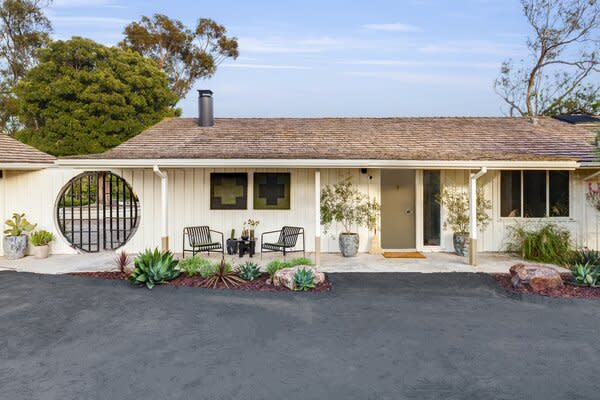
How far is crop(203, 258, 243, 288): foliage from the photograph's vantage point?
6.48 m

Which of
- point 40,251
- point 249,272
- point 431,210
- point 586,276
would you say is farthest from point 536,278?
point 40,251

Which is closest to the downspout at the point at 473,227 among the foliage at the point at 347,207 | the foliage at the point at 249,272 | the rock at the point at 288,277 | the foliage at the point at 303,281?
the foliage at the point at 347,207

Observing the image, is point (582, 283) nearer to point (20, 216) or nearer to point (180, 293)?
point (180, 293)

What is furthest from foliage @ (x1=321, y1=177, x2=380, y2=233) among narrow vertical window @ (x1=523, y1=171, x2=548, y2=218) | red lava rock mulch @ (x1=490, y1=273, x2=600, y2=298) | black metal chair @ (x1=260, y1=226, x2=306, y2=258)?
narrow vertical window @ (x1=523, y1=171, x2=548, y2=218)

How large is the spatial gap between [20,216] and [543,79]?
2520cm

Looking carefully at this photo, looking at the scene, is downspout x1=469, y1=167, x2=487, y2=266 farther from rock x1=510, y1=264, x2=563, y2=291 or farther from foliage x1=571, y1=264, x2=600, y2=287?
foliage x1=571, y1=264, x2=600, y2=287

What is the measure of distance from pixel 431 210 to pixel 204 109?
289 inches

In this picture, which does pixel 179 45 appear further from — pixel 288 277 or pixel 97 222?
pixel 288 277

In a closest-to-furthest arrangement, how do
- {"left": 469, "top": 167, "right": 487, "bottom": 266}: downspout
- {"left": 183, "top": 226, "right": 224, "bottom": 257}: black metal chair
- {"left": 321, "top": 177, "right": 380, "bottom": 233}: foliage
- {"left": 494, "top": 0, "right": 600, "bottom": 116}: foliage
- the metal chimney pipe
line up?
{"left": 469, "top": 167, "right": 487, "bottom": 266}: downspout
{"left": 183, "top": 226, "right": 224, "bottom": 257}: black metal chair
{"left": 321, "top": 177, "right": 380, "bottom": 233}: foliage
the metal chimney pipe
{"left": 494, "top": 0, "right": 600, "bottom": 116}: foliage

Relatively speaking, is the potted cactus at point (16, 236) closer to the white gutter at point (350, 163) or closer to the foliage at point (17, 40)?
the white gutter at point (350, 163)

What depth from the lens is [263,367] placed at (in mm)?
3680

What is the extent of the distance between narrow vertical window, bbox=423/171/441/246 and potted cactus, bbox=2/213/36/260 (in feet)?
31.4

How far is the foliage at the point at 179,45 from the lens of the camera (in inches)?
A: 1092

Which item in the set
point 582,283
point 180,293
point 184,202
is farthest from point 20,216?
point 582,283
